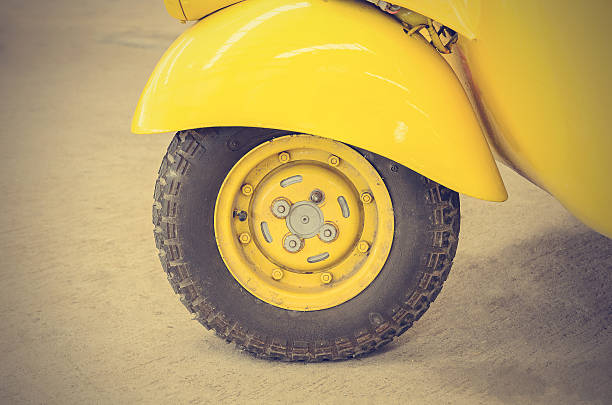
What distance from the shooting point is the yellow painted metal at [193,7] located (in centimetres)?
180

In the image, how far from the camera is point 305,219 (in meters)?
1.88

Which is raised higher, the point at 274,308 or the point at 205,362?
the point at 274,308

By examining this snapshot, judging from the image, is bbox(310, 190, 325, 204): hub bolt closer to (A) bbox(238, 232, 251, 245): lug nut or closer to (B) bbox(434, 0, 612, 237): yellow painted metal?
(A) bbox(238, 232, 251, 245): lug nut

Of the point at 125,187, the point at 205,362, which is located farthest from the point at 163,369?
the point at 125,187

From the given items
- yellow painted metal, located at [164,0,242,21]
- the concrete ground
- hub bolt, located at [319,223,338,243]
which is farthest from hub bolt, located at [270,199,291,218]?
yellow painted metal, located at [164,0,242,21]

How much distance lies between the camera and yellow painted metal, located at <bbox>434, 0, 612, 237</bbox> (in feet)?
4.87

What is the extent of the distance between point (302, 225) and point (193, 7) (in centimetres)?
63

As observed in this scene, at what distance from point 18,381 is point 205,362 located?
500 millimetres

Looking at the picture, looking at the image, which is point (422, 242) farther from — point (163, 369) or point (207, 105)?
point (163, 369)

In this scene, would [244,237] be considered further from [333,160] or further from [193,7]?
[193,7]

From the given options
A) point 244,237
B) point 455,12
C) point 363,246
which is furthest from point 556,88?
point 244,237

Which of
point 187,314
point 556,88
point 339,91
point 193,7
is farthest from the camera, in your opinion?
point 187,314

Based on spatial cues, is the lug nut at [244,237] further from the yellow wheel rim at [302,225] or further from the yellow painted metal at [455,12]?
the yellow painted metal at [455,12]

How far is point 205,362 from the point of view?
1.96 metres
